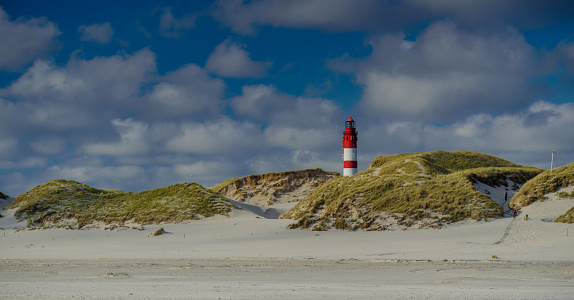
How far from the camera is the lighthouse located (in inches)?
1724

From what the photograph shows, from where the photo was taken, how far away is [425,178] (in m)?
30.9

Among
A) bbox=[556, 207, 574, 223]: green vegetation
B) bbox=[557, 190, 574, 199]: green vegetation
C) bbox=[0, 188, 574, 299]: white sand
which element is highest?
bbox=[557, 190, 574, 199]: green vegetation

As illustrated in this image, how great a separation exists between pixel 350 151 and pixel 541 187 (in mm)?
17997

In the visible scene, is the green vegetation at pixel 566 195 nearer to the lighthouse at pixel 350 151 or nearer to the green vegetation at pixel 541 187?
the green vegetation at pixel 541 187

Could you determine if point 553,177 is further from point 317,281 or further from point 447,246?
point 317,281

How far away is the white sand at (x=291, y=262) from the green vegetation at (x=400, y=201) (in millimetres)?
1302

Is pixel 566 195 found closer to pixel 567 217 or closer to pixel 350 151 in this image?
pixel 567 217

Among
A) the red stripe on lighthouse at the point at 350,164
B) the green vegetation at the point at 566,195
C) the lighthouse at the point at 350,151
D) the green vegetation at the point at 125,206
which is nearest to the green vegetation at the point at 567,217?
the green vegetation at the point at 566,195

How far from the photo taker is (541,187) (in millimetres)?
28969

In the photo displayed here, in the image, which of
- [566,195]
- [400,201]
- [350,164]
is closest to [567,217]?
[566,195]

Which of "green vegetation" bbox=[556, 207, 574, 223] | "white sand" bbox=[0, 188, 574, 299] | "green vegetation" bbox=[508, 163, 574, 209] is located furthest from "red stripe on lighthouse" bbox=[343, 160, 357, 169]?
"green vegetation" bbox=[556, 207, 574, 223]

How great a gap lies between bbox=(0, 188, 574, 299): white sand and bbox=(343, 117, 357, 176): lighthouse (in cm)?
1687

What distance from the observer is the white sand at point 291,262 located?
10836 mm

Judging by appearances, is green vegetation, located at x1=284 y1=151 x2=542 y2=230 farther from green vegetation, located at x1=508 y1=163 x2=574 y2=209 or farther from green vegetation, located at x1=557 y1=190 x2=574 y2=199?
green vegetation, located at x1=557 y1=190 x2=574 y2=199
